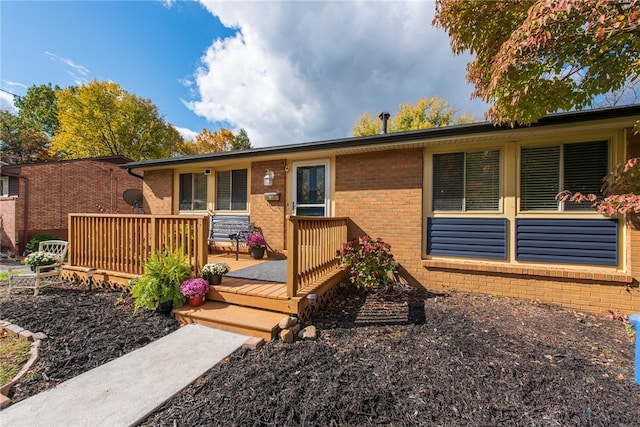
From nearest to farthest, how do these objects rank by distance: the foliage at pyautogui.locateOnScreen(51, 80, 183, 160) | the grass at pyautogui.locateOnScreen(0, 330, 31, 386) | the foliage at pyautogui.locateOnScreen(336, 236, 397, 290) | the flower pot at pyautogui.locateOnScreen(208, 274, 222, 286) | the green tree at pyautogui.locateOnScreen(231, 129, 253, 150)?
the grass at pyautogui.locateOnScreen(0, 330, 31, 386) < the flower pot at pyautogui.locateOnScreen(208, 274, 222, 286) < the foliage at pyautogui.locateOnScreen(336, 236, 397, 290) < the foliage at pyautogui.locateOnScreen(51, 80, 183, 160) < the green tree at pyautogui.locateOnScreen(231, 129, 253, 150)

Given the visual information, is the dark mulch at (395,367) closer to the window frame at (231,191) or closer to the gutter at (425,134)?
the gutter at (425,134)

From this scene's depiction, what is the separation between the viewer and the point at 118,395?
2.21 m

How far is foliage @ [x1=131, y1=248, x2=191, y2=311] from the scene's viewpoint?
3.80m

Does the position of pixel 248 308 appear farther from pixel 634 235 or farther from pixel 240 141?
pixel 240 141

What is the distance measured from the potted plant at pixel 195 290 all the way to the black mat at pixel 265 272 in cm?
82

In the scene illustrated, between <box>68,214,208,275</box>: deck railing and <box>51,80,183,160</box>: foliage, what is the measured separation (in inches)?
842

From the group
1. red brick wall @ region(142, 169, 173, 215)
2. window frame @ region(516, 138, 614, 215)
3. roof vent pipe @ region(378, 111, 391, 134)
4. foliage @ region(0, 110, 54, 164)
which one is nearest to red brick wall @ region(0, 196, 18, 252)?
red brick wall @ region(142, 169, 173, 215)

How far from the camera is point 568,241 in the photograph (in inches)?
174

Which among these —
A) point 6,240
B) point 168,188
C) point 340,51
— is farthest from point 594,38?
point 6,240

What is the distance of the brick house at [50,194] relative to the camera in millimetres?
9992

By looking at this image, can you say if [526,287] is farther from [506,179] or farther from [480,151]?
[480,151]

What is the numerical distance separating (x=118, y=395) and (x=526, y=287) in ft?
20.0

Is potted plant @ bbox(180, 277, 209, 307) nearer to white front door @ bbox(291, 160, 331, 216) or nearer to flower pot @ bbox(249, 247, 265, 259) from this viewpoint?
flower pot @ bbox(249, 247, 265, 259)

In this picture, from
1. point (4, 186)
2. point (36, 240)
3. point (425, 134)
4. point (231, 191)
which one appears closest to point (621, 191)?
point (425, 134)
